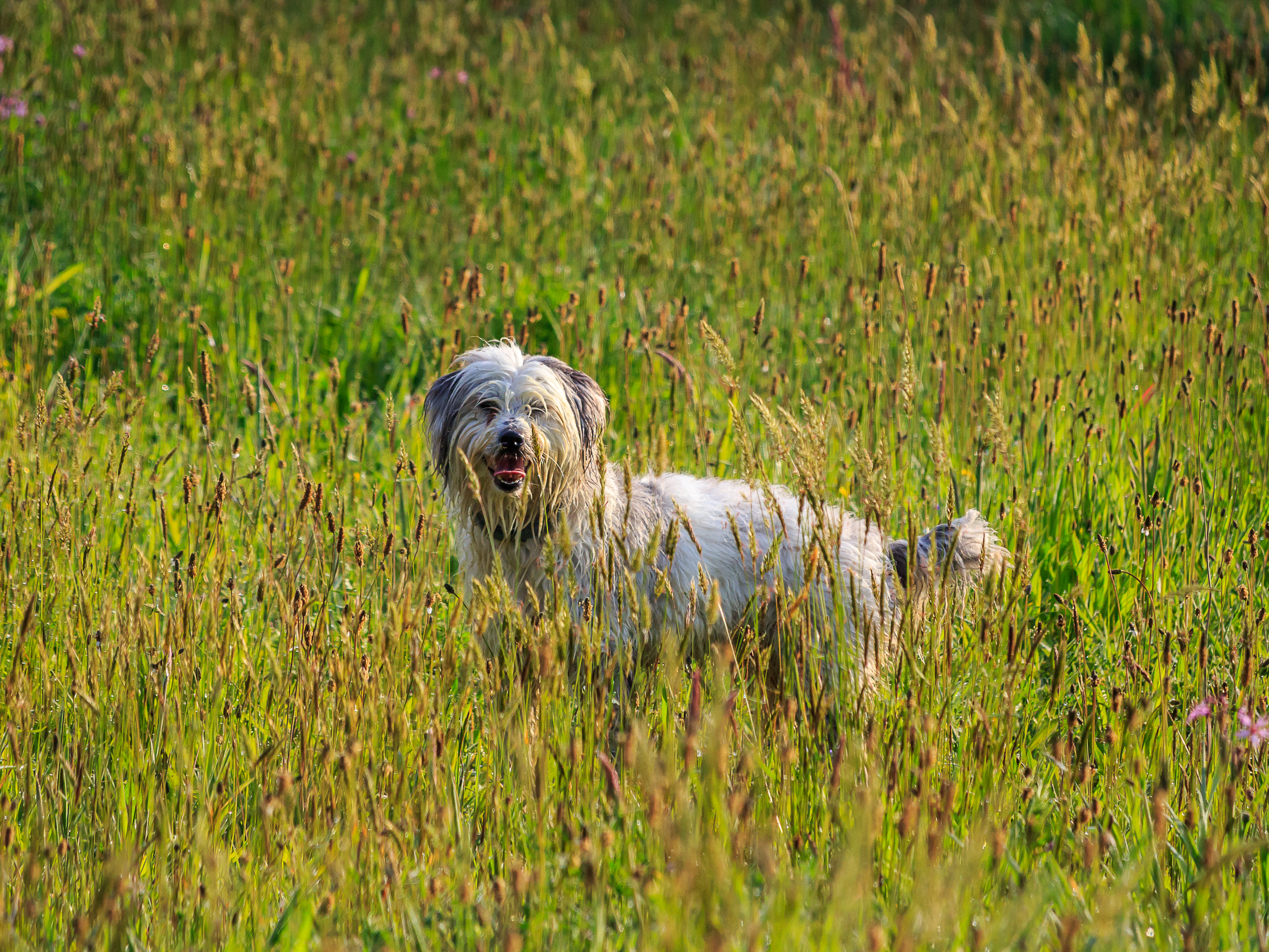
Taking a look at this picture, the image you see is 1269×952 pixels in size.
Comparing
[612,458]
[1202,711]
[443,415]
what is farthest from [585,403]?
[1202,711]

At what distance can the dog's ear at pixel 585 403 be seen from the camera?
12.4ft

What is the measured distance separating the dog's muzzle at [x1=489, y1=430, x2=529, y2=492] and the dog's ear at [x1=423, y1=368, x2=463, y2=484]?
279 millimetres

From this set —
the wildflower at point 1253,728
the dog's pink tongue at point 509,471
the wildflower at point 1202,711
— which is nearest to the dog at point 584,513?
the dog's pink tongue at point 509,471

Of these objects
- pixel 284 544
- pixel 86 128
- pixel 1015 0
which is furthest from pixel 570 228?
pixel 1015 0

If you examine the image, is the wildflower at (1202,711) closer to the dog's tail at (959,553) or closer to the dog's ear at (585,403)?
the dog's tail at (959,553)

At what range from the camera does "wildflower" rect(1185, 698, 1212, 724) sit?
2.22m

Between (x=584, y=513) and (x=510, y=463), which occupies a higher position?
(x=510, y=463)

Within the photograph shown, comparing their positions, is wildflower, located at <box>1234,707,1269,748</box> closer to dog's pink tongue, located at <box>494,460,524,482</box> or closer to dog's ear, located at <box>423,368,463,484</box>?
dog's pink tongue, located at <box>494,460,524,482</box>

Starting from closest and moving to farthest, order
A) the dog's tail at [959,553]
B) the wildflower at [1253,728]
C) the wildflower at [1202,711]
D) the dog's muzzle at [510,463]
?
1. the wildflower at [1253,728]
2. the wildflower at [1202,711]
3. the dog's tail at [959,553]
4. the dog's muzzle at [510,463]

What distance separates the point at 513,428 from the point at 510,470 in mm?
135

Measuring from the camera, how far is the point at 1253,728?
7.16ft

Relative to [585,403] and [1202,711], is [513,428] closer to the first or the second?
[585,403]

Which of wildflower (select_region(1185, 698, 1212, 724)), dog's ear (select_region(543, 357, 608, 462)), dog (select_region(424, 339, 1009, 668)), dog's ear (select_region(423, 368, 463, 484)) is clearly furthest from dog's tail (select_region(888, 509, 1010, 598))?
dog's ear (select_region(423, 368, 463, 484))

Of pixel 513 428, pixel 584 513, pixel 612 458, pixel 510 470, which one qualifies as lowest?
pixel 612 458
